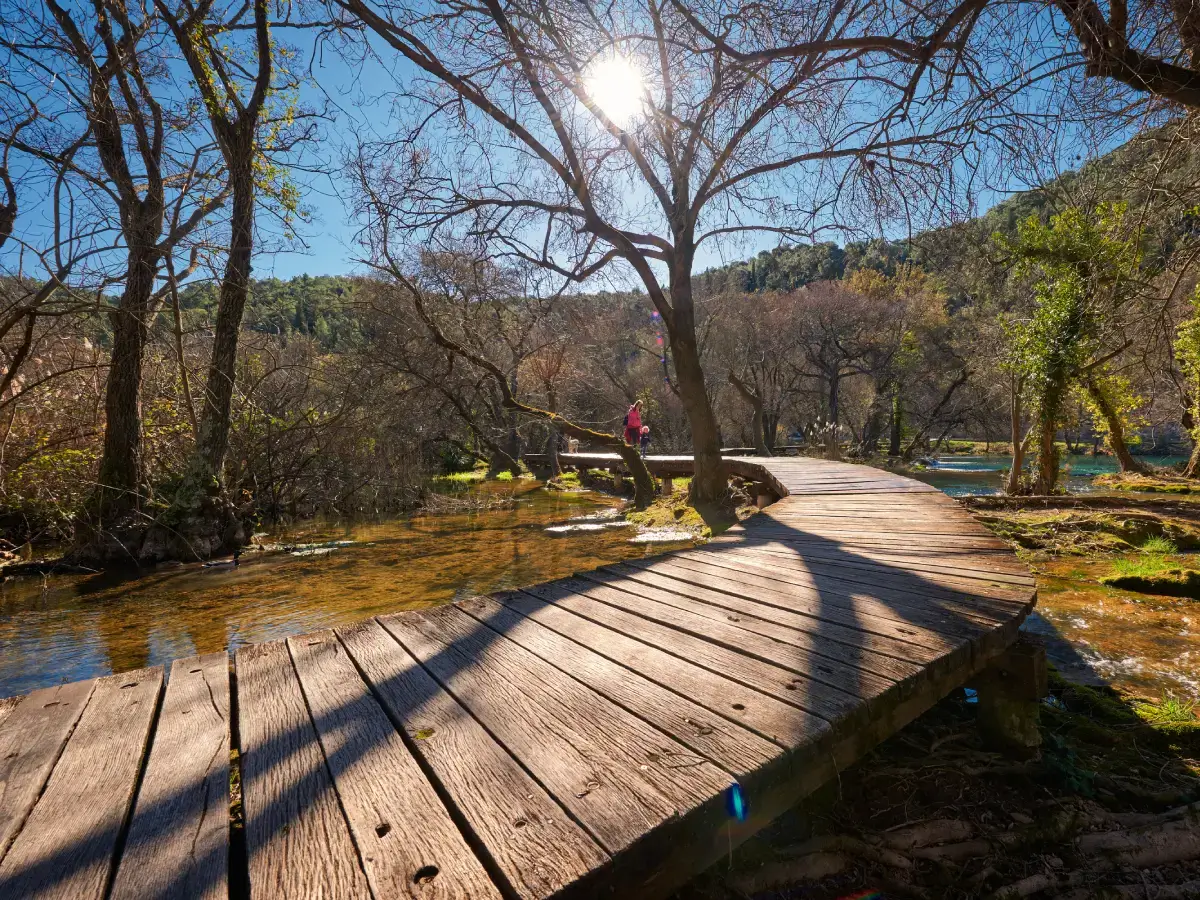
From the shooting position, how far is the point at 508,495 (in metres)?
15.6

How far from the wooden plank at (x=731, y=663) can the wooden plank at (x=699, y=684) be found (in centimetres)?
4

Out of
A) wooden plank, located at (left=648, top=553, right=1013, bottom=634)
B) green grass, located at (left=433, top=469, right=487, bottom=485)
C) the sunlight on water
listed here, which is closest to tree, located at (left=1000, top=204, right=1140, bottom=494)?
the sunlight on water

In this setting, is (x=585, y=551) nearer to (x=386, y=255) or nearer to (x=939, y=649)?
(x=386, y=255)

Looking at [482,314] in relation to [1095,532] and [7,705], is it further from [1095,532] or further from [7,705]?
[7,705]

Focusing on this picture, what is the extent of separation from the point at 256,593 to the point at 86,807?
17.4ft

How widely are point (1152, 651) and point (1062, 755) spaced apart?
2.02 metres

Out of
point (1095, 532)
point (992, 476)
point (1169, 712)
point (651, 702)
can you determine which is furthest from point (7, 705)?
point (992, 476)

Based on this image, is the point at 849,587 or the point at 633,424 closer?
the point at 849,587

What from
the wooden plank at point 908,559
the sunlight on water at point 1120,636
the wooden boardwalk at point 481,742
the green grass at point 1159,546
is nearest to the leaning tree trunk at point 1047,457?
the green grass at point 1159,546

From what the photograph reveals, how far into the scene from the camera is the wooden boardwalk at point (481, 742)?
1126 mm

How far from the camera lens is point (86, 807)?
4.30 ft

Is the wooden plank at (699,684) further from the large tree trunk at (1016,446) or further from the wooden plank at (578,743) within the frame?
the large tree trunk at (1016,446)

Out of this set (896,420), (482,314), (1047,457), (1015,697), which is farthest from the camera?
(896,420)

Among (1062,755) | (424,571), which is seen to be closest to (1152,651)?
(1062,755)
